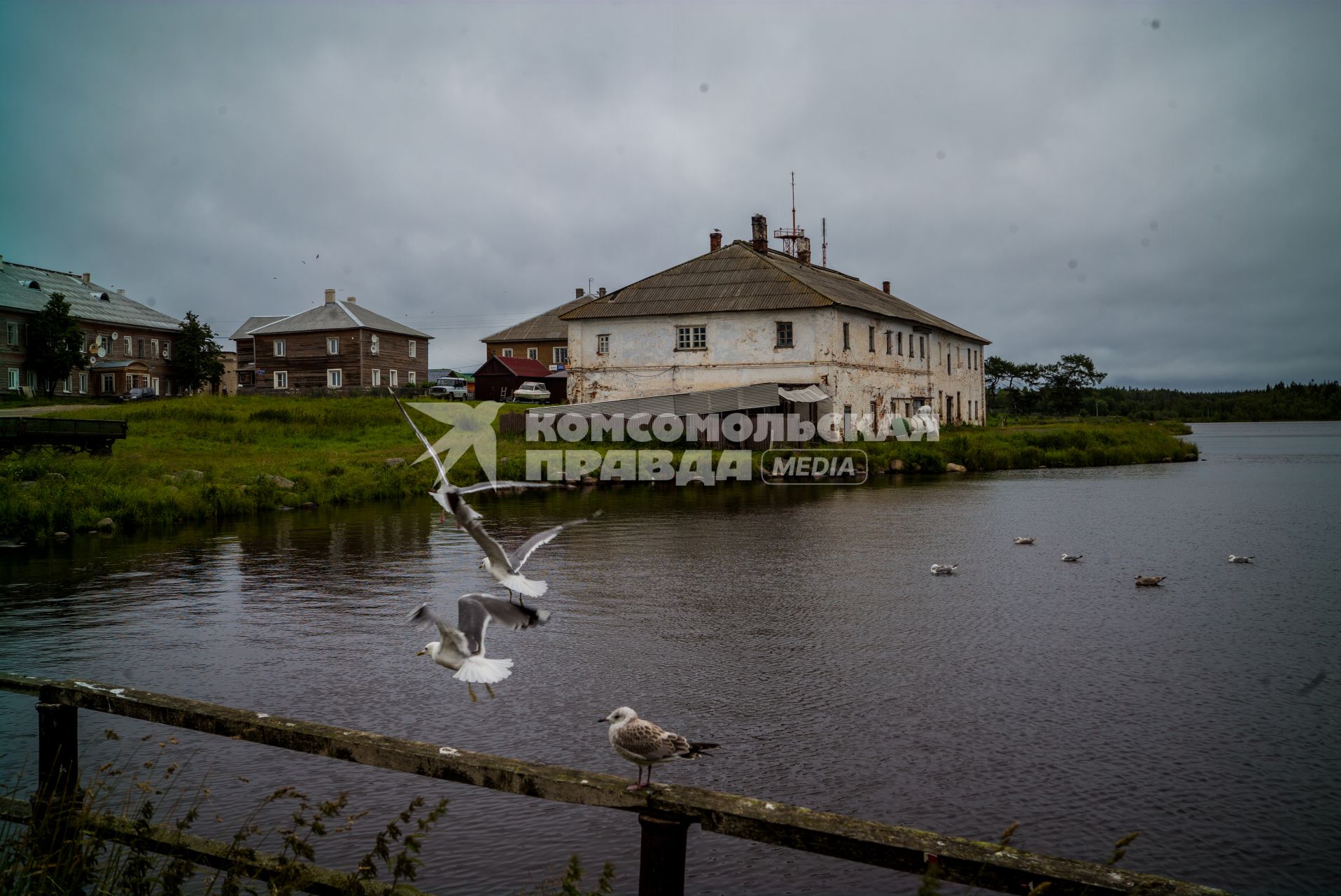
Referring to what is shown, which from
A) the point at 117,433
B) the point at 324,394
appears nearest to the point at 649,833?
the point at 117,433

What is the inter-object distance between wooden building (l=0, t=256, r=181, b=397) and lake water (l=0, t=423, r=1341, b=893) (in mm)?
46288

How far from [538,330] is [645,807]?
83.8 m

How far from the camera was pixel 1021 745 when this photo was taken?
9.11 metres

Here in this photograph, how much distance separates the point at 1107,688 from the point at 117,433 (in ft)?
108

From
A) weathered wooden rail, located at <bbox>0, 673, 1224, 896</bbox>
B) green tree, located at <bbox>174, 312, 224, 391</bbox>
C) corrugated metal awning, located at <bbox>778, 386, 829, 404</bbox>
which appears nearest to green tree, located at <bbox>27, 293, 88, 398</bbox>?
green tree, located at <bbox>174, 312, 224, 391</bbox>

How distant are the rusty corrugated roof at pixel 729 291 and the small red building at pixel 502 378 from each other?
19088 millimetres

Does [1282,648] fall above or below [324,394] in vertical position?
below

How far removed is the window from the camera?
5188 cm

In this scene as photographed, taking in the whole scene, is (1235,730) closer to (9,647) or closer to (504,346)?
(9,647)

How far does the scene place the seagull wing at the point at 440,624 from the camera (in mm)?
4344

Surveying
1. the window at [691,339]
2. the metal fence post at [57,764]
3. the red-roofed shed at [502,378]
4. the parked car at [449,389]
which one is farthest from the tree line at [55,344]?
the metal fence post at [57,764]

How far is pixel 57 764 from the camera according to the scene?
17.3 feet

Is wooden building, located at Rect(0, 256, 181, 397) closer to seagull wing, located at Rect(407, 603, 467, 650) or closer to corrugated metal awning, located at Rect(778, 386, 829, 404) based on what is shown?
corrugated metal awning, located at Rect(778, 386, 829, 404)

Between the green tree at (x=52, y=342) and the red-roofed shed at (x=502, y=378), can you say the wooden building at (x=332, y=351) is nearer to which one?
the red-roofed shed at (x=502, y=378)
